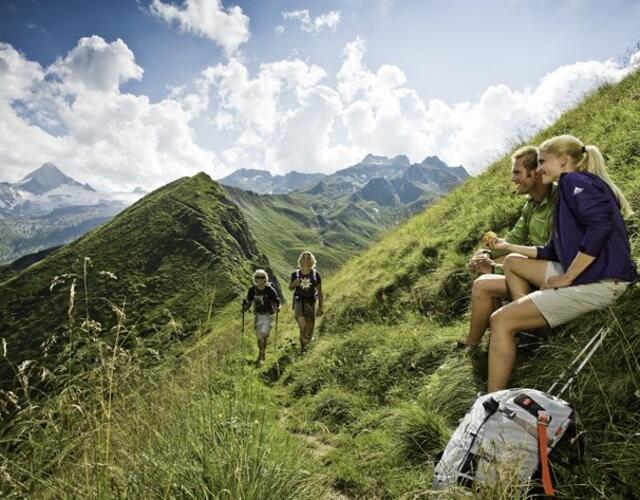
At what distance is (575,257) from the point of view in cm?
429

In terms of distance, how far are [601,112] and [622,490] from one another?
37.3 feet

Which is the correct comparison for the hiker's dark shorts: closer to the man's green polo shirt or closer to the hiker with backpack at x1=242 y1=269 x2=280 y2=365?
the hiker with backpack at x1=242 y1=269 x2=280 y2=365

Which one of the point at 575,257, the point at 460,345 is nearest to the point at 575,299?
the point at 575,257

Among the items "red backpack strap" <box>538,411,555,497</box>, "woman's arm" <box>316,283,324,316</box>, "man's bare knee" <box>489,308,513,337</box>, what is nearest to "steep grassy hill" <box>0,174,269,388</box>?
"woman's arm" <box>316,283,324,316</box>

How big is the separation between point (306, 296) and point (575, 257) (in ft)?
28.0

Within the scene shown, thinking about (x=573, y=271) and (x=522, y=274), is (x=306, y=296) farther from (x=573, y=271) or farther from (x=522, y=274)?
(x=573, y=271)

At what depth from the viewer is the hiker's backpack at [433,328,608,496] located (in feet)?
10.9

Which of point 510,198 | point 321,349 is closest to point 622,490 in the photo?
point 321,349

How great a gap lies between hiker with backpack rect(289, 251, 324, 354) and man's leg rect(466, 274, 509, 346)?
20.8 ft

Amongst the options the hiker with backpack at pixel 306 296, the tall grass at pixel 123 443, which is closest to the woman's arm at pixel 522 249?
the tall grass at pixel 123 443

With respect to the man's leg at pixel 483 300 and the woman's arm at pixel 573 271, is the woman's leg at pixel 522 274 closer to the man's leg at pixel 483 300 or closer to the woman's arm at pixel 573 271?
the man's leg at pixel 483 300

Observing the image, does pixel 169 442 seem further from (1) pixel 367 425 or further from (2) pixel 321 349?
(2) pixel 321 349


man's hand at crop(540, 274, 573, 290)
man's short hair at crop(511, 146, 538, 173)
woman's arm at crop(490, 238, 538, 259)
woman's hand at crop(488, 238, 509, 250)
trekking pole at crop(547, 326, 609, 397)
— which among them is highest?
man's short hair at crop(511, 146, 538, 173)

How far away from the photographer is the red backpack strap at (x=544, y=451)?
125 inches
